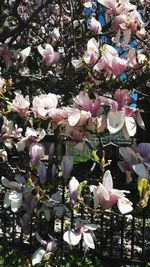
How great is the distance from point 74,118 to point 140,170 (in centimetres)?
34

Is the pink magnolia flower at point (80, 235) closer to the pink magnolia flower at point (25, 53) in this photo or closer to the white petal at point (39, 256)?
the white petal at point (39, 256)

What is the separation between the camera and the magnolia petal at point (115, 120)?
5.54 ft

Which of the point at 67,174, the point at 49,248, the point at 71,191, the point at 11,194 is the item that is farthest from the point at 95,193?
the point at 49,248

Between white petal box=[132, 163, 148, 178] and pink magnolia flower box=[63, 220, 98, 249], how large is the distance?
13.3 inches

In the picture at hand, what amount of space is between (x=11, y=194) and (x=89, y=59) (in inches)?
27.7

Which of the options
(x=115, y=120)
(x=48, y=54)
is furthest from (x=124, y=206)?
(x=48, y=54)

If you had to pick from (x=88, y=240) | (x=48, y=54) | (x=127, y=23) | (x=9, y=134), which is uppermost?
(x=127, y=23)

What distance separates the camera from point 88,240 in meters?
1.77

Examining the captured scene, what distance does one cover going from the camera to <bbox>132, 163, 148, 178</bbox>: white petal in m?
1.69

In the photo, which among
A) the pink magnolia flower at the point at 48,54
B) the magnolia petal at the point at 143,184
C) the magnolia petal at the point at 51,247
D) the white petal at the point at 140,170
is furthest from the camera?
the pink magnolia flower at the point at 48,54

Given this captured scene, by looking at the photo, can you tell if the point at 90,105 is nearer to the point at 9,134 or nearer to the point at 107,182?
the point at 107,182

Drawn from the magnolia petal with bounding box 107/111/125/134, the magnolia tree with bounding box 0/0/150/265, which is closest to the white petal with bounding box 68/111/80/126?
the magnolia tree with bounding box 0/0/150/265

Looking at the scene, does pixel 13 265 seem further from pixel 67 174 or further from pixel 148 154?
pixel 148 154

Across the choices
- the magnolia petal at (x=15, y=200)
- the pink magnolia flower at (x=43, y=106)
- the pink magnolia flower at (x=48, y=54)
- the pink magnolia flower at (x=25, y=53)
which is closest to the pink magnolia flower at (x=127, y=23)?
the pink magnolia flower at (x=48, y=54)
